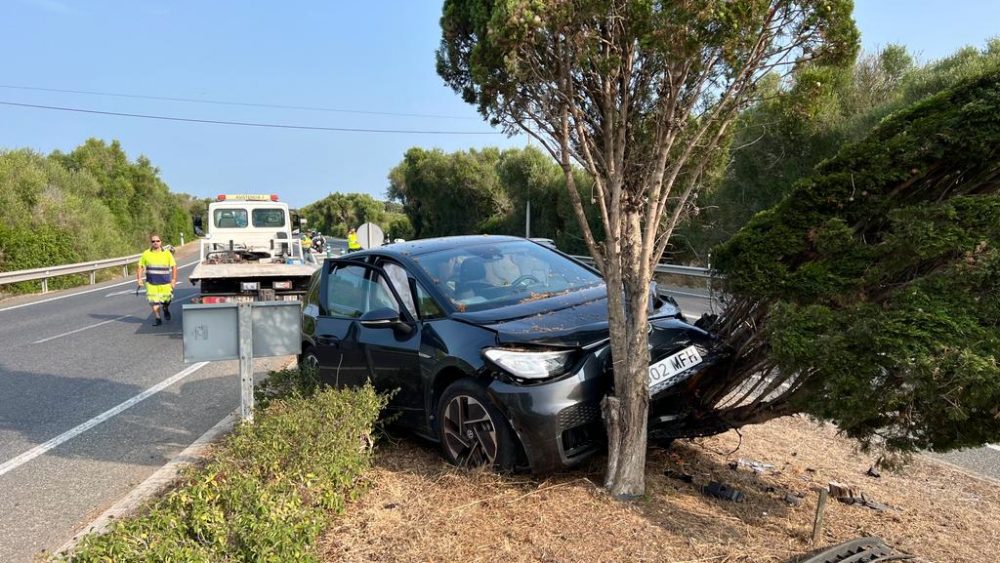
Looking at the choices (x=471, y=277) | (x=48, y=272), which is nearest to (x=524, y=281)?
(x=471, y=277)

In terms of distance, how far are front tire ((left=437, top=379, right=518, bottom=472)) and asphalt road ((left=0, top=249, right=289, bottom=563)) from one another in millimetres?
2348

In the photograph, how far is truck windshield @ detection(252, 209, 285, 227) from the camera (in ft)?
55.1

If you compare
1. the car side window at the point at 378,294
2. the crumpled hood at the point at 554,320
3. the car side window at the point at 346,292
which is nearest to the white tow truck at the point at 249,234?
the car side window at the point at 346,292

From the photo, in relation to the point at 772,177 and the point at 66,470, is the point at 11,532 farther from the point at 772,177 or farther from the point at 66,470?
the point at 772,177

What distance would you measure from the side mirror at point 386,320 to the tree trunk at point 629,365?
164 centimetres

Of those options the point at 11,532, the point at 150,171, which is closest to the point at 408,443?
the point at 11,532

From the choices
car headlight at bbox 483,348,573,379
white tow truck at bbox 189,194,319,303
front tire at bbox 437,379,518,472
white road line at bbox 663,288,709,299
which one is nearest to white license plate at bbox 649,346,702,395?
car headlight at bbox 483,348,573,379

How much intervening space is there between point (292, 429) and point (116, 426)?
11.4 feet

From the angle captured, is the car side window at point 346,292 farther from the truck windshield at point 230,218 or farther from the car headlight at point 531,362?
the truck windshield at point 230,218

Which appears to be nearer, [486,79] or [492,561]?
[492,561]

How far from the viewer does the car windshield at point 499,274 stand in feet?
16.5

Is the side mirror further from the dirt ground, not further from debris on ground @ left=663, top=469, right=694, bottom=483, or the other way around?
debris on ground @ left=663, top=469, right=694, bottom=483

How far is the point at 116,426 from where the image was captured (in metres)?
6.54

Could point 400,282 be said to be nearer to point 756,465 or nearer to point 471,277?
point 471,277
